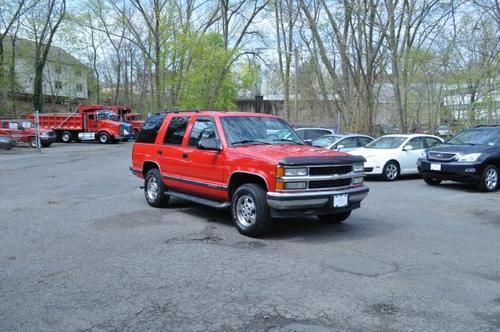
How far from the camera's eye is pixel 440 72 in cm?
3997

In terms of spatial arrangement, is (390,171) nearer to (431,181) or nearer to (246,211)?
(431,181)

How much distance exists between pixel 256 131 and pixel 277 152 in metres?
1.14

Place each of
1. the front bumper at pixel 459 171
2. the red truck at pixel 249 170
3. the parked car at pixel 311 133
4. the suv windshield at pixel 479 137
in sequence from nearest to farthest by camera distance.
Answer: the red truck at pixel 249 170
the front bumper at pixel 459 171
the suv windshield at pixel 479 137
the parked car at pixel 311 133

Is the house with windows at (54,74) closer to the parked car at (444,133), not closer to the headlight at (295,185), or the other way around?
the parked car at (444,133)

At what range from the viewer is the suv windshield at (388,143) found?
15672mm

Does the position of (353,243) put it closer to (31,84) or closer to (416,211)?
(416,211)

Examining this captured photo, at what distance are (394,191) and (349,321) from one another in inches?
348

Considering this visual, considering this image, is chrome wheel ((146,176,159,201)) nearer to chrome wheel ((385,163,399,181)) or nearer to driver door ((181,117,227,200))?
driver door ((181,117,227,200))

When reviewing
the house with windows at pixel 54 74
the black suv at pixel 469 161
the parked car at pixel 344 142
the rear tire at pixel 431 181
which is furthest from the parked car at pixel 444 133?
the house with windows at pixel 54 74

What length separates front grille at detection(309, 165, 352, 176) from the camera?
280 inches

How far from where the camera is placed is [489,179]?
41.5ft

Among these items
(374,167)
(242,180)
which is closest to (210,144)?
(242,180)

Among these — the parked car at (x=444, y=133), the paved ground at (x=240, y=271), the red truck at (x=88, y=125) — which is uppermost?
the red truck at (x=88, y=125)

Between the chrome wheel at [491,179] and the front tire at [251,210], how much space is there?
25.3 feet
